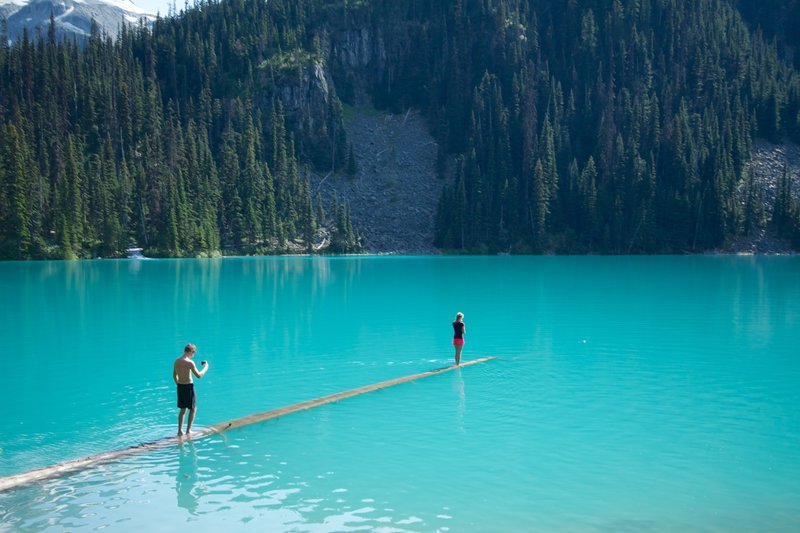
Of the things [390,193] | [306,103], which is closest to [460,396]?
[390,193]

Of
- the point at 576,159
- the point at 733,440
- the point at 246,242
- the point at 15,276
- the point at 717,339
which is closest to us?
the point at 733,440

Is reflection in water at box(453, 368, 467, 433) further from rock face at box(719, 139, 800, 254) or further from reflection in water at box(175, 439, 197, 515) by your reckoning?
rock face at box(719, 139, 800, 254)

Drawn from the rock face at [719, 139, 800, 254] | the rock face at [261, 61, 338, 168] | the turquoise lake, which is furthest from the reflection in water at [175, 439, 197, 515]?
the rock face at [261, 61, 338, 168]

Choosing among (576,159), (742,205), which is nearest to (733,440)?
(742,205)

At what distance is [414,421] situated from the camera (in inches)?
874

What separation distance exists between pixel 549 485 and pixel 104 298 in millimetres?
49466

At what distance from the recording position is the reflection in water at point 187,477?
15.6 metres

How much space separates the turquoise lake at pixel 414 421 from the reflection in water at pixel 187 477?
7 centimetres

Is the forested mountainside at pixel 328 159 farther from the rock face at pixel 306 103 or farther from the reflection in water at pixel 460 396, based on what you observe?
the reflection in water at pixel 460 396

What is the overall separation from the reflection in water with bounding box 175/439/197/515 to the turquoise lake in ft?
0.22

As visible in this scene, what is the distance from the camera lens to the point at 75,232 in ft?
409

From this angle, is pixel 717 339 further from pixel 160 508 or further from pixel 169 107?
pixel 169 107

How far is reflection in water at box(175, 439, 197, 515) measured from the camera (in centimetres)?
1557

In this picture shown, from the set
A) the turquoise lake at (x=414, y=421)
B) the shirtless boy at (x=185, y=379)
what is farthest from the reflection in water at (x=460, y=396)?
the shirtless boy at (x=185, y=379)
